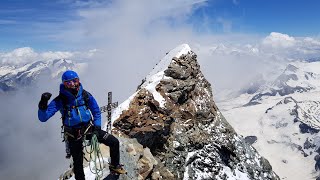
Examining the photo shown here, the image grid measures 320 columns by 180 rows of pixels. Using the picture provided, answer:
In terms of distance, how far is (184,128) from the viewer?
155 feet

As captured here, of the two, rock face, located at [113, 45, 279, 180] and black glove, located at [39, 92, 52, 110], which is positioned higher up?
black glove, located at [39, 92, 52, 110]

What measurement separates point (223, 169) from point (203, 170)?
11.7 ft

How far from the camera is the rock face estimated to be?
41.4 m

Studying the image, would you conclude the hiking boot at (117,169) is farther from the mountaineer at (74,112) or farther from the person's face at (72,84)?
the person's face at (72,84)

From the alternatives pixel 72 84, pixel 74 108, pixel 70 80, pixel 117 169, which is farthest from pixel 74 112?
pixel 117 169

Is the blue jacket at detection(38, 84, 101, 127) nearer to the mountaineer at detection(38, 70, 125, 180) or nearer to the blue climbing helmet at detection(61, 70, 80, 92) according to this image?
the mountaineer at detection(38, 70, 125, 180)

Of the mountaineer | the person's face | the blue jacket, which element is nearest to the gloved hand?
the mountaineer

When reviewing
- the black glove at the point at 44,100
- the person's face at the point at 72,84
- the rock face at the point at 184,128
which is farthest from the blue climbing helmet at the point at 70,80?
the rock face at the point at 184,128

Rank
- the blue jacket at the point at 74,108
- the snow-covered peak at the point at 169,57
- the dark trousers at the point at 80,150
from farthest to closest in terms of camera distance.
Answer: the snow-covered peak at the point at 169,57 → the dark trousers at the point at 80,150 → the blue jacket at the point at 74,108

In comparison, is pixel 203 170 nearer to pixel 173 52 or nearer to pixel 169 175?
pixel 169 175

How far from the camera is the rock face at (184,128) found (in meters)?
41.4

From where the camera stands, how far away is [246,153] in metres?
52.9

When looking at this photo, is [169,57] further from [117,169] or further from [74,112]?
[74,112]

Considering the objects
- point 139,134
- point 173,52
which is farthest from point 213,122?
point 139,134
